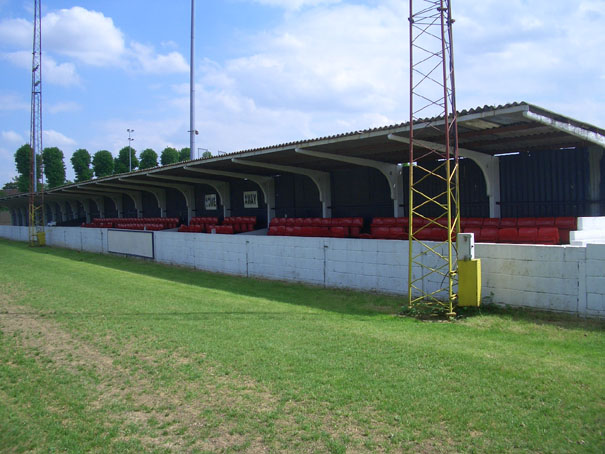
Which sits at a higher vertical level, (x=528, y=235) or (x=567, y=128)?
(x=567, y=128)

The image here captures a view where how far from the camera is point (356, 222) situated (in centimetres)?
1661

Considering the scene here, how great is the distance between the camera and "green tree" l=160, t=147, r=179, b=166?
69.3 m

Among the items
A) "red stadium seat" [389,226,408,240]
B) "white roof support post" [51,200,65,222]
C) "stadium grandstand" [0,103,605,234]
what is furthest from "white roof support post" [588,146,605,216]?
"white roof support post" [51,200,65,222]

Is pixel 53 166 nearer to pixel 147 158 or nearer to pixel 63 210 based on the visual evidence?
pixel 147 158

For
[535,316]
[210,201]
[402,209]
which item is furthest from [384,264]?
[210,201]

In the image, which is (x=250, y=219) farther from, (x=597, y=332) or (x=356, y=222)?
(x=597, y=332)

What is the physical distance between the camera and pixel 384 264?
1100cm

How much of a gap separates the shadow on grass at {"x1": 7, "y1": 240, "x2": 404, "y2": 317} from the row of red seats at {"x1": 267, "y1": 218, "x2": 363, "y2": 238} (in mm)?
2912

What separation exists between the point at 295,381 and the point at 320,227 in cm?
1162

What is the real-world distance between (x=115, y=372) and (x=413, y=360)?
3720mm

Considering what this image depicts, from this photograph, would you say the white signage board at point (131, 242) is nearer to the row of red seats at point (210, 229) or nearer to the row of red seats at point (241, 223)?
the row of red seats at point (210, 229)

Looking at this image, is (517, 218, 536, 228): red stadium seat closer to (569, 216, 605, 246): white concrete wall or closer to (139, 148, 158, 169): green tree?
(569, 216, 605, 246): white concrete wall

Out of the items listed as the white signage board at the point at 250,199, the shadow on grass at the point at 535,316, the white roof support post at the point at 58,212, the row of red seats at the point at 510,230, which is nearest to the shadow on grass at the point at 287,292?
the shadow on grass at the point at 535,316

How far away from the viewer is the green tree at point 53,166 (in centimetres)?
6644
